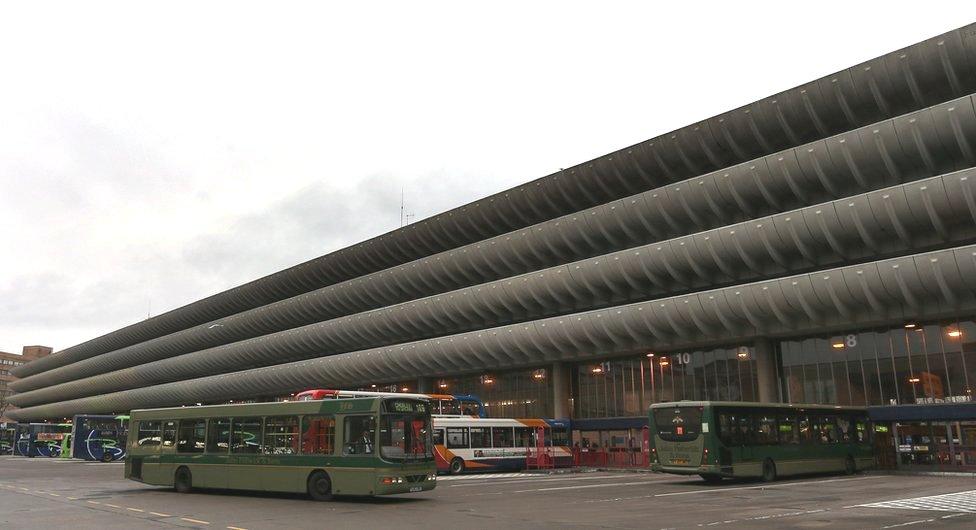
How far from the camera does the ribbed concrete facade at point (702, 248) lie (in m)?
33.5

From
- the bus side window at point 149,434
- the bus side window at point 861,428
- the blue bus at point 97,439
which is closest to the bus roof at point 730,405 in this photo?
the bus side window at point 861,428

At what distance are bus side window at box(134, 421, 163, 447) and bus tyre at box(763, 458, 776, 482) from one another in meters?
22.3

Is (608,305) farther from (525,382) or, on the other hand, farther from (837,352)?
(837,352)

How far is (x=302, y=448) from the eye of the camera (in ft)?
71.3

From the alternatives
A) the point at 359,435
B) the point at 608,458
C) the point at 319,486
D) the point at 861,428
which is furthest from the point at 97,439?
the point at 861,428

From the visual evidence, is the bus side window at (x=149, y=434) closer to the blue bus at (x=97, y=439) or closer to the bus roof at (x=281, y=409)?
the bus roof at (x=281, y=409)

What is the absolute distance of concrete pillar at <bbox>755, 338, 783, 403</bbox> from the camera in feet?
128

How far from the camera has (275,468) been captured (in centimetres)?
2214

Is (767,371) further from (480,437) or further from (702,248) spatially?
(480,437)

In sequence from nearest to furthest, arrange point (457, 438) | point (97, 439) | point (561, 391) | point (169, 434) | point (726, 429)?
point (169, 434), point (726, 429), point (457, 438), point (561, 391), point (97, 439)

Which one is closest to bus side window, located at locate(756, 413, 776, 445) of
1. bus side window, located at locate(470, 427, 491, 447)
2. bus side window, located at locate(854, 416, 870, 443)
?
bus side window, located at locate(854, 416, 870, 443)

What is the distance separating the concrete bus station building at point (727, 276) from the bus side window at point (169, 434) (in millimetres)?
25458

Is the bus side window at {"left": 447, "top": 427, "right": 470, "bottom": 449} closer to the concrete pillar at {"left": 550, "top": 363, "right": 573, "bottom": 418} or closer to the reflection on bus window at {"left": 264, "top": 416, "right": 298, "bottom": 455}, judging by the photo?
the concrete pillar at {"left": 550, "top": 363, "right": 573, "bottom": 418}

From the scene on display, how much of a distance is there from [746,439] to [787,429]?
9.59 feet
